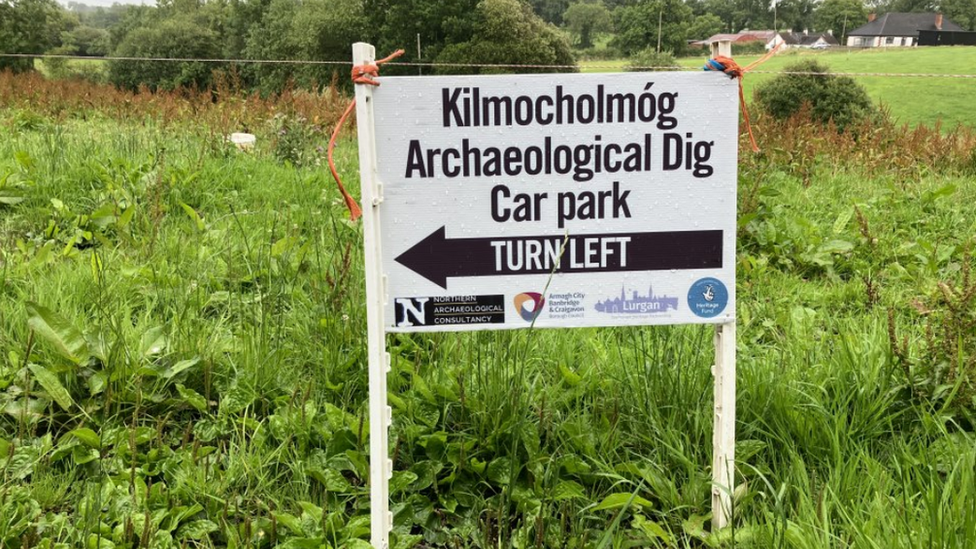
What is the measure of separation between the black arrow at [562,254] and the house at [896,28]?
10509 centimetres

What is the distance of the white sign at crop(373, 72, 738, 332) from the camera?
6.12 feet

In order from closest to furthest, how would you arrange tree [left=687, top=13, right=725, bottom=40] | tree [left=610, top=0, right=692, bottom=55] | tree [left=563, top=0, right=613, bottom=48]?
tree [left=687, top=13, right=725, bottom=40], tree [left=610, top=0, right=692, bottom=55], tree [left=563, top=0, right=613, bottom=48]

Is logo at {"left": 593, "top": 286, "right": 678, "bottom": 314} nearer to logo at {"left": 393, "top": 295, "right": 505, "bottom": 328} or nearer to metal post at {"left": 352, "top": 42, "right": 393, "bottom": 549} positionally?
logo at {"left": 393, "top": 295, "right": 505, "bottom": 328}

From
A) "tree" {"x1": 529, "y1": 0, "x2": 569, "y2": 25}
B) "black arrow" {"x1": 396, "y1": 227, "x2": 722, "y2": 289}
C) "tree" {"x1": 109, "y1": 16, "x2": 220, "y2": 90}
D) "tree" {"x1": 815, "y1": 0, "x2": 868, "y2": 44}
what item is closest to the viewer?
"black arrow" {"x1": 396, "y1": 227, "x2": 722, "y2": 289}

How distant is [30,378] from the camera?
2.41m

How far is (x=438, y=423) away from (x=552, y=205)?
886 mm

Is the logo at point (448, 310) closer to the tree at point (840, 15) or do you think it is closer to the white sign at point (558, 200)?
the white sign at point (558, 200)

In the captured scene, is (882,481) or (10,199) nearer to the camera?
(882,481)

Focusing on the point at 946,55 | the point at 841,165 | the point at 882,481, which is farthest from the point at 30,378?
the point at 946,55

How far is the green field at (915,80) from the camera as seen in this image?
38.4 metres

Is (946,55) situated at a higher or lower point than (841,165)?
higher

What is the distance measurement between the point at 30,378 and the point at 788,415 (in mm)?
2441

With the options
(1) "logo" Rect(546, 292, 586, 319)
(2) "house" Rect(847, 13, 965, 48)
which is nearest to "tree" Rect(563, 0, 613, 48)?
(2) "house" Rect(847, 13, 965, 48)

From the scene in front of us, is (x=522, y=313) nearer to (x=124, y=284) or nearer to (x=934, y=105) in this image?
(x=124, y=284)
